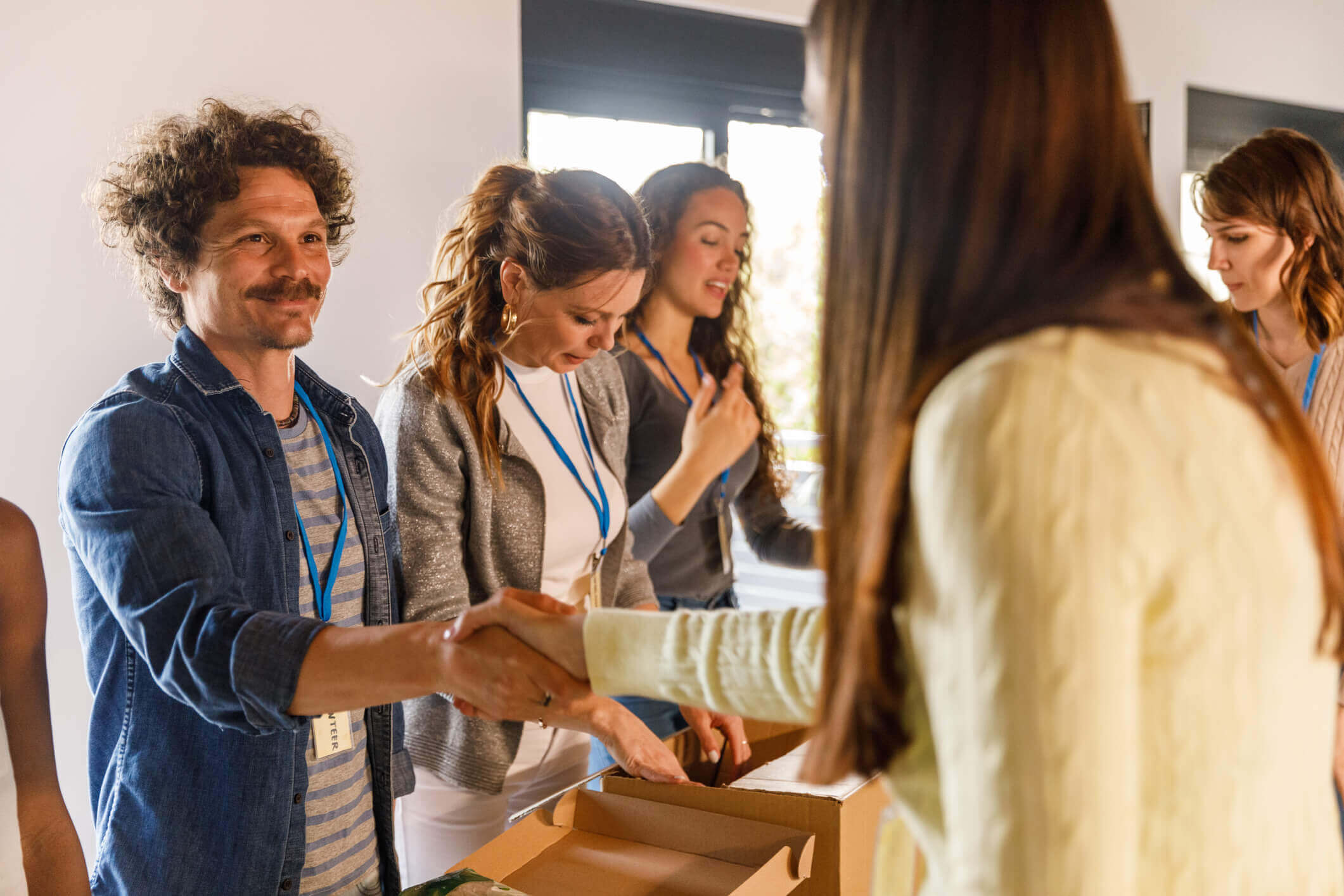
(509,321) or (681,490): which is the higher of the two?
(509,321)

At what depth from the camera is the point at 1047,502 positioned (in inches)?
20.7

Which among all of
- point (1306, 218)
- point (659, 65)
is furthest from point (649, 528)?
point (659, 65)

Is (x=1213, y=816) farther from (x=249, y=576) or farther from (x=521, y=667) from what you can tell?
(x=249, y=576)

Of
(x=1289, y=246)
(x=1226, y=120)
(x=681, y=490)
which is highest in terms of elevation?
(x=1226, y=120)

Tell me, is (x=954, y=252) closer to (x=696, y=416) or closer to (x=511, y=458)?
(x=511, y=458)

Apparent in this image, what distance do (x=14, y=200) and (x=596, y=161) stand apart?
1586mm

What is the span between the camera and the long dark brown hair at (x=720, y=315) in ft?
7.54

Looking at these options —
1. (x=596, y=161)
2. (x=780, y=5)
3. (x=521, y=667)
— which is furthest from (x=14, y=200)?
(x=780, y=5)

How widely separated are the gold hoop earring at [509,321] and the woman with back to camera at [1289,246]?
1.51 m

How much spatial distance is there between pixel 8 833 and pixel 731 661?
0.84 metres

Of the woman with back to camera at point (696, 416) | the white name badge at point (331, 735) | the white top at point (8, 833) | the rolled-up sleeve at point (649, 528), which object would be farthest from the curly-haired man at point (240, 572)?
the woman with back to camera at point (696, 416)

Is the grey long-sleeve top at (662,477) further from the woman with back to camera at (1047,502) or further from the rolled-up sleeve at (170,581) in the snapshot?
the woman with back to camera at (1047,502)

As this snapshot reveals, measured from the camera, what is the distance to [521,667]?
3.56ft

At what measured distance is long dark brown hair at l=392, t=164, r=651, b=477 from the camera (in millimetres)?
1628
